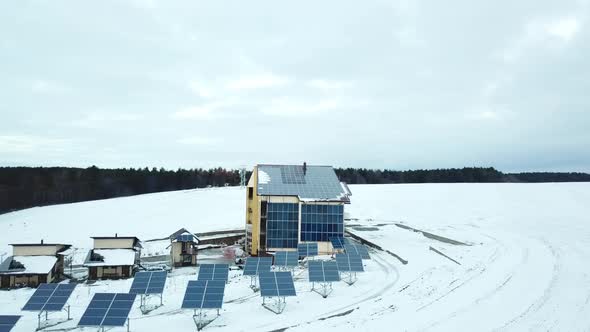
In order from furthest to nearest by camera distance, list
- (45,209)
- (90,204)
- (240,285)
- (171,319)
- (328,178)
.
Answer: (90,204)
(45,209)
(328,178)
(240,285)
(171,319)

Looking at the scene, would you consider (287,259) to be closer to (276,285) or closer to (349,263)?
(349,263)

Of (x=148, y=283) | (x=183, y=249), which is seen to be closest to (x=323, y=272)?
(x=148, y=283)

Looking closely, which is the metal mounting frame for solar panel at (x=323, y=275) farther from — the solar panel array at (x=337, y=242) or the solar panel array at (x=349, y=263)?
the solar panel array at (x=337, y=242)

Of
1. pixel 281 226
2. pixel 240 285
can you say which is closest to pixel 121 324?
pixel 240 285

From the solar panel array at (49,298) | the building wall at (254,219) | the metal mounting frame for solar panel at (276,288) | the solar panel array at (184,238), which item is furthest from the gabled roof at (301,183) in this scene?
the solar panel array at (49,298)

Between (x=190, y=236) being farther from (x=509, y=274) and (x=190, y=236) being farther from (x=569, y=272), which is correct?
(x=569, y=272)

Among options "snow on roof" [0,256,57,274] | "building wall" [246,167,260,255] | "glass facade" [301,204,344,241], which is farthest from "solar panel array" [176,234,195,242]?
"glass facade" [301,204,344,241]
